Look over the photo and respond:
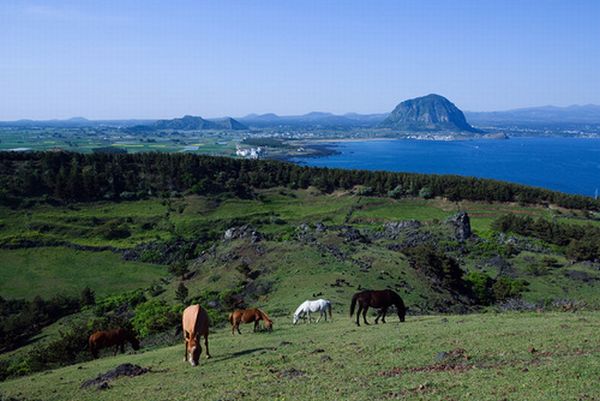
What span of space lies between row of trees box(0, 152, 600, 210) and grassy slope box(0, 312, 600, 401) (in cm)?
8841

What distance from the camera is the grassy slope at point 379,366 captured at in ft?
41.6

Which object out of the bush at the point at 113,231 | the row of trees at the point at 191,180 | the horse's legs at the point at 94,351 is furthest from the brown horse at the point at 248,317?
the row of trees at the point at 191,180

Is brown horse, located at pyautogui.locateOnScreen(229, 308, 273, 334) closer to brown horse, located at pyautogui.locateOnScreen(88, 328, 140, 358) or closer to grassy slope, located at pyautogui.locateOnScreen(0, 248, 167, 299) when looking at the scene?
brown horse, located at pyautogui.locateOnScreen(88, 328, 140, 358)

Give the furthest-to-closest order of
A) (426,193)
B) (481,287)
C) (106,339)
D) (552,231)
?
(426,193) < (552,231) < (481,287) < (106,339)

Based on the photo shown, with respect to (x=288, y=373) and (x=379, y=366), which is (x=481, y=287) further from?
(x=288, y=373)

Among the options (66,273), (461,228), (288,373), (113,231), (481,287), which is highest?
(288,373)

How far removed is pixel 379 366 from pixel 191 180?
103m

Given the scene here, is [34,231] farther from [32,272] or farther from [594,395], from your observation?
[594,395]

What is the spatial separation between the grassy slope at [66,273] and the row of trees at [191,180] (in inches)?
1007

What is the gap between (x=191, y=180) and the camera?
11394cm

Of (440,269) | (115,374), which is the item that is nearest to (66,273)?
(440,269)

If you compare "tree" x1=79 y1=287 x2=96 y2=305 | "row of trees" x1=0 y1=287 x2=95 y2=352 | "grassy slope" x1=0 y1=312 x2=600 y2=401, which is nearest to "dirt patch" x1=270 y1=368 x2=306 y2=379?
"grassy slope" x1=0 y1=312 x2=600 y2=401

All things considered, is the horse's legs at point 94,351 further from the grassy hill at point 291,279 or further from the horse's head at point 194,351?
the horse's head at point 194,351

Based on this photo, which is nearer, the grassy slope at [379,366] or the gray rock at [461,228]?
the grassy slope at [379,366]
